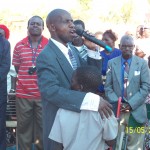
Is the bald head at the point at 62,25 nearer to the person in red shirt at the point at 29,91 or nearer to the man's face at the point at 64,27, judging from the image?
the man's face at the point at 64,27

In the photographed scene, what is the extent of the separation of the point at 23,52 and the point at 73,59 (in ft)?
6.94

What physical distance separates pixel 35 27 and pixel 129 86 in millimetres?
1554

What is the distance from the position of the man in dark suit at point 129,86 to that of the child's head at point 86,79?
209 centimetres

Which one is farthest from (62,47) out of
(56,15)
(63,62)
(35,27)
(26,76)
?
(35,27)

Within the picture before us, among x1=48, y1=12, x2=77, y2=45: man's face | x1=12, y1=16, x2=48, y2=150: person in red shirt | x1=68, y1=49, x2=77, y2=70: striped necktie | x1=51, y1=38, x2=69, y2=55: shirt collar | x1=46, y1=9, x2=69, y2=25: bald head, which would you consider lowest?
x1=12, y1=16, x2=48, y2=150: person in red shirt

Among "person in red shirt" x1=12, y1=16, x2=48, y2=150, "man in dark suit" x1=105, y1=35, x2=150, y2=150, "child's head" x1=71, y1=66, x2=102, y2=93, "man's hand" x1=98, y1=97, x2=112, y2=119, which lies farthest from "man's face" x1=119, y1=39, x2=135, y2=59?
"man's hand" x1=98, y1=97, x2=112, y2=119

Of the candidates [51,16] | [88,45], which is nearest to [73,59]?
[88,45]

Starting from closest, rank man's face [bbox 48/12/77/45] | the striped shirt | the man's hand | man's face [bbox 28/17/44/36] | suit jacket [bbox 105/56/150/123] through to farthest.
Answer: the man's hand, man's face [bbox 48/12/77/45], suit jacket [bbox 105/56/150/123], the striped shirt, man's face [bbox 28/17/44/36]

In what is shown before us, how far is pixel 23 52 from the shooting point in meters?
5.12

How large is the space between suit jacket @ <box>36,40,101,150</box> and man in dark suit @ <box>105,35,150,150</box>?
1847 mm

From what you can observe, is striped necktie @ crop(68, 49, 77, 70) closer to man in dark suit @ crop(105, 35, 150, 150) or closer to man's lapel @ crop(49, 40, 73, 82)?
man's lapel @ crop(49, 40, 73, 82)

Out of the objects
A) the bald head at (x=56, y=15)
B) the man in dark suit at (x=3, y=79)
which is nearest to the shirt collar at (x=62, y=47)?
the bald head at (x=56, y=15)

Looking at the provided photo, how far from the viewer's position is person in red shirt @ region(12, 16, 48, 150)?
507 centimetres

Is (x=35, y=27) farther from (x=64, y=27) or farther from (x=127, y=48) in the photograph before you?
(x=64, y=27)
